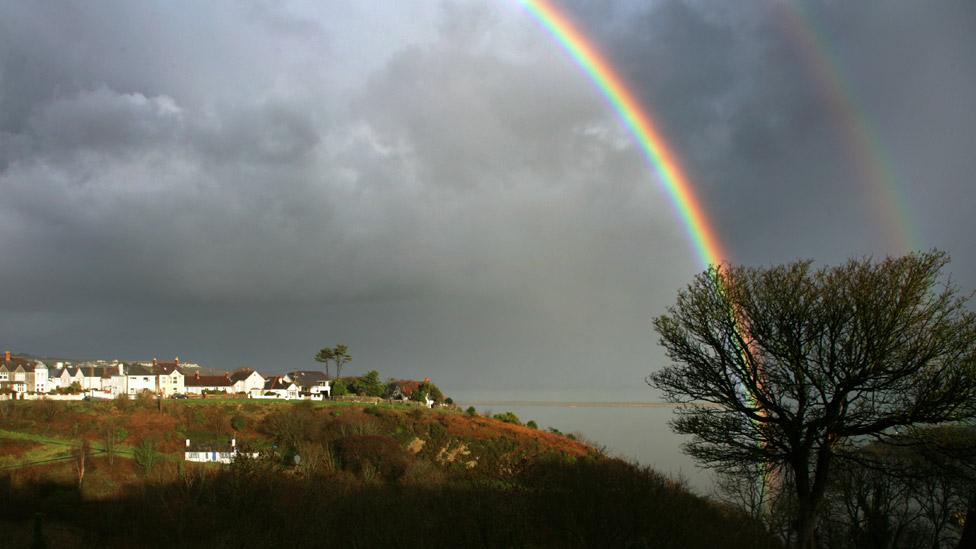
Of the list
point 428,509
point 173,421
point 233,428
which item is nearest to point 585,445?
point 233,428

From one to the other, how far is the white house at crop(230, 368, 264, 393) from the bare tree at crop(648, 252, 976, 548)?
4111 inches

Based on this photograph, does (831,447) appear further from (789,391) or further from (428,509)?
(428,509)

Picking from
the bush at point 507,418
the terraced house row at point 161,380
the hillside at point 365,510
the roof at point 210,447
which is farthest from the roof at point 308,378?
the hillside at point 365,510

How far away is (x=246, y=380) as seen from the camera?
112812 millimetres

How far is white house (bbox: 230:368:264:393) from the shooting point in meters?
111

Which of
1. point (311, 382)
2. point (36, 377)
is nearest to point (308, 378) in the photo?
point (311, 382)

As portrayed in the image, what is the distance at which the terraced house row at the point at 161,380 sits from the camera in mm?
105000

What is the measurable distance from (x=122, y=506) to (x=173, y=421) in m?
40.4

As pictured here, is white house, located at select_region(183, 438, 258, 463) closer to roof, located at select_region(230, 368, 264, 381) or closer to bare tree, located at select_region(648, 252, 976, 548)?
bare tree, located at select_region(648, 252, 976, 548)

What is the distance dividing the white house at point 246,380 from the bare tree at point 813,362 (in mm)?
104426

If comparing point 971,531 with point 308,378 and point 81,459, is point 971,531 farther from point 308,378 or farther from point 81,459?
point 308,378

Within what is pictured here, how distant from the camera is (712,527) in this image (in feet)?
41.2

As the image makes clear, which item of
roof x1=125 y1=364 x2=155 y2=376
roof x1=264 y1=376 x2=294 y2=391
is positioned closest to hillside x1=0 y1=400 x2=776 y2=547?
roof x1=264 y1=376 x2=294 y2=391

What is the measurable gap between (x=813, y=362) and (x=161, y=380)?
378 feet
